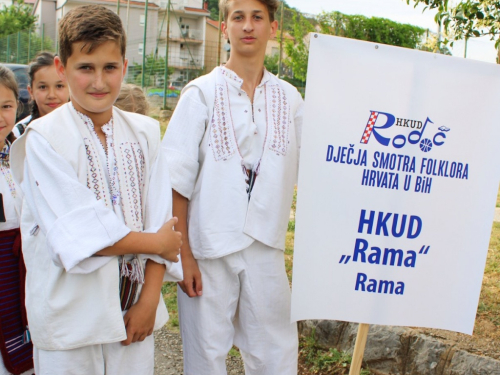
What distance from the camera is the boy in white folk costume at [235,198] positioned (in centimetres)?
224

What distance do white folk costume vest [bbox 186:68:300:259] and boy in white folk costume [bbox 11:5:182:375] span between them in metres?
0.28

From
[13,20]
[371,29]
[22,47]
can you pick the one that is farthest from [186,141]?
[13,20]

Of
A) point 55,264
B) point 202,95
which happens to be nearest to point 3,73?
point 202,95

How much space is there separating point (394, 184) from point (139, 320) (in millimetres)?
1087

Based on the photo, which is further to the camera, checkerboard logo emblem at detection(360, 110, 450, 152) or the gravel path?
the gravel path

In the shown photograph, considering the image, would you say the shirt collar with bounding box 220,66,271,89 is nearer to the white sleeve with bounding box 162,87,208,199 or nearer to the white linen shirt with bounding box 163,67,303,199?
the white linen shirt with bounding box 163,67,303,199

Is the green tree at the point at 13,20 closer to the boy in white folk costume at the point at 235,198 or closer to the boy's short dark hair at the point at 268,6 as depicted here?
the boy's short dark hair at the point at 268,6

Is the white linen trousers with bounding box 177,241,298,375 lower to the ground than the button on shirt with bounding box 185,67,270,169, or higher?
lower

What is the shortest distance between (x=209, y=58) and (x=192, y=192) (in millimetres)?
14001

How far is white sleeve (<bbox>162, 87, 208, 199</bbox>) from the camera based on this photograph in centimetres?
223

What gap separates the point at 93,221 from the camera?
1.72 metres

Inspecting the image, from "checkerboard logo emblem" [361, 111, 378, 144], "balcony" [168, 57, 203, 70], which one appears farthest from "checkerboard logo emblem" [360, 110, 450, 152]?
"balcony" [168, 57, 203, 70]

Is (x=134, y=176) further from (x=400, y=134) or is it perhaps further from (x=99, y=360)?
(x=400, y=134)

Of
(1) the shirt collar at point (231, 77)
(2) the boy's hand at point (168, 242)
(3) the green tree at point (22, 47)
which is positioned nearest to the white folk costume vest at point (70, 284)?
(2) the boy's hand at point (168, 242)
